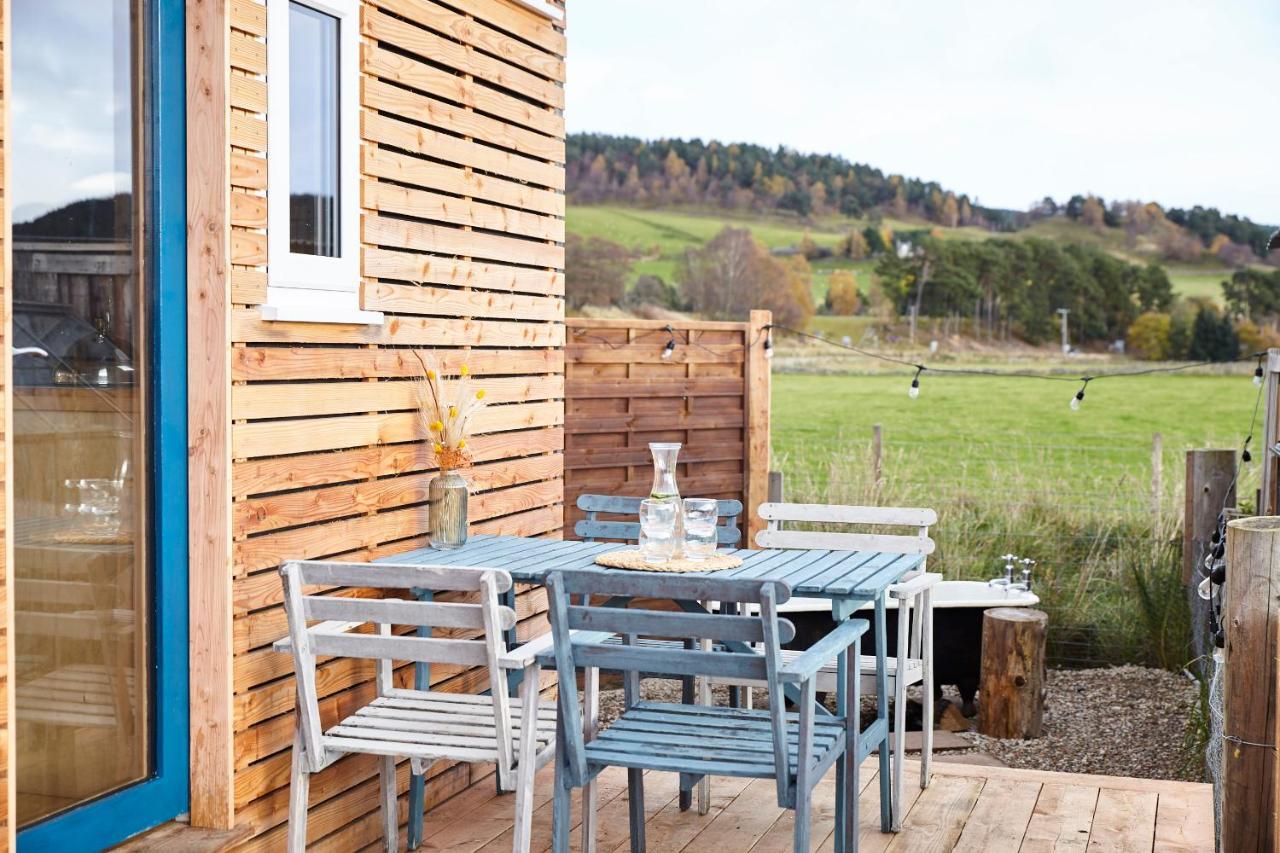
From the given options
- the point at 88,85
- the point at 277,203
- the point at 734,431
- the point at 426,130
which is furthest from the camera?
the point at 734,431

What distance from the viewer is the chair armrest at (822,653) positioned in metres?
2.83

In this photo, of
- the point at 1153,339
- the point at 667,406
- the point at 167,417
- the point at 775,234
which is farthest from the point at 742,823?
the point at 1153,339

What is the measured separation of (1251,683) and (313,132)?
2623mm

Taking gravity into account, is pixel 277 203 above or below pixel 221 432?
above

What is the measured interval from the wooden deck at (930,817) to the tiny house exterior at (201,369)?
0.86ft

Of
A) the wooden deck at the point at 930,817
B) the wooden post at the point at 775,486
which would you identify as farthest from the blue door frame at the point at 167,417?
the wooden post at the point at 775,486

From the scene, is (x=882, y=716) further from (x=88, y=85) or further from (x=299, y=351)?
(x=88, y=85)

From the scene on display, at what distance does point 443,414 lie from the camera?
4.07 meters

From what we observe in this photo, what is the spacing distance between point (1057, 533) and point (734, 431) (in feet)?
8.30

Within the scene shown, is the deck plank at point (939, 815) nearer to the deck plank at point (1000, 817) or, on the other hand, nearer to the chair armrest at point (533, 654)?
the deck plank at point (1000, 817)

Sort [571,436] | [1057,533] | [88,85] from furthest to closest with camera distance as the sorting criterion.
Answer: [1057,533] → [571,436] → [88,85]

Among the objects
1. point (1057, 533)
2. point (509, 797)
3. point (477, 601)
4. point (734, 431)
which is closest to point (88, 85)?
Result: point (477, 601)

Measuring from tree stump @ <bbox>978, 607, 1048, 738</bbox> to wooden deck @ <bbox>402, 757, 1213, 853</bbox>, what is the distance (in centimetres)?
139

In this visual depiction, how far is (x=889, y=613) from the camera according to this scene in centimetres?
606
